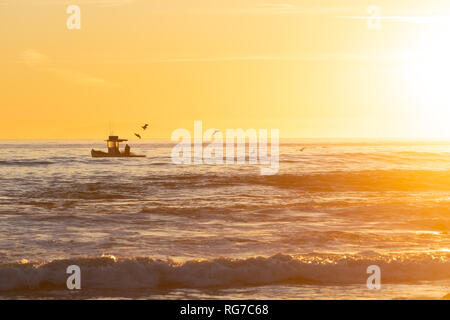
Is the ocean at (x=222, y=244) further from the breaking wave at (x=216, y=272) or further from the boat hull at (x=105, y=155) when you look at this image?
the boat hull at (x=105, y=155)

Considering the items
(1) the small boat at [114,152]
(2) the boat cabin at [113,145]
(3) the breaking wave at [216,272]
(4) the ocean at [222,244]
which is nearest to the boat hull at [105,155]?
(1) the small boat at [114,152]

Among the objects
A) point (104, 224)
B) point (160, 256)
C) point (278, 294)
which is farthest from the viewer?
point (104, 224)

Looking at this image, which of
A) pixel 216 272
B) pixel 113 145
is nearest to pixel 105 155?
pixel 113 145

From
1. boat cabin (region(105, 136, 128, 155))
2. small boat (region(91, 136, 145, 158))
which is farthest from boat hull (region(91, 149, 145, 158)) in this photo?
boat cabin (region(105, 136, 128, 155))

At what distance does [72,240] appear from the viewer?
19.9 metres

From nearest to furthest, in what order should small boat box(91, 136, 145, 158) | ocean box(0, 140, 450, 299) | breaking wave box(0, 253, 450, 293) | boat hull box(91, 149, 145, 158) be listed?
ocean box(0, 140, 450, 299) < breaking wave box(0, 253, 450, 293) < boat hull box(91, 149, 145, 158) < small boat box(91, 136, 145, 158)

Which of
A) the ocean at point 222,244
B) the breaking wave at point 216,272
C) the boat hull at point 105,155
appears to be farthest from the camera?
the boat hull at point 105,155

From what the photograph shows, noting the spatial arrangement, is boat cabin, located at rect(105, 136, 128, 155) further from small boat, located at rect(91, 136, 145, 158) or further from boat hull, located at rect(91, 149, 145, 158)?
boat hull, located at rect(91, 149, 145, 158)

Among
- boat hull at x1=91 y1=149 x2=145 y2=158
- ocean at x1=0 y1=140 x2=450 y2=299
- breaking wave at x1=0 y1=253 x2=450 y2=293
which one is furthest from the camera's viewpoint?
boat hull at x1=91 y1=149 x2=145 y2=158

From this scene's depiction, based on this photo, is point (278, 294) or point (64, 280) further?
point (64, 280)

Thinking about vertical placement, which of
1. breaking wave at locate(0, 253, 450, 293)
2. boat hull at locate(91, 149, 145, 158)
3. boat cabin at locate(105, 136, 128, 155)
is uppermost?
boat cabin at locate(105, 136, 128, 155)

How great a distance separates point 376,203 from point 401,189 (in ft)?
37.1
